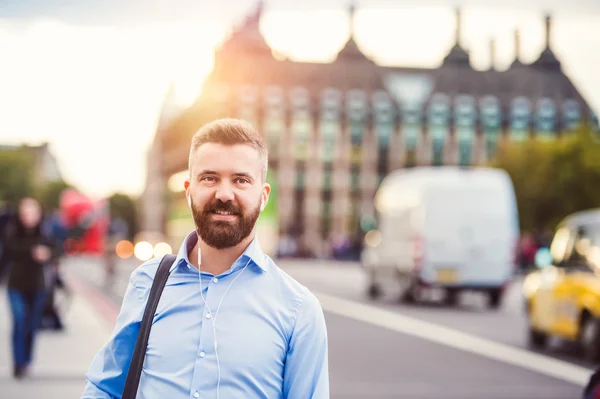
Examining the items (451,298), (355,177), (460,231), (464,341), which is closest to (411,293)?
(460,231)

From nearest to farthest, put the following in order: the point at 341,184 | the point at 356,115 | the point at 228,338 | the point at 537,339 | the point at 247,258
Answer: the point at 228,338
the point at 247,258
the point at 537,339
the point at 341,184
the point at 356,115

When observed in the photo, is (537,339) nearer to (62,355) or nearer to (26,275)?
(62,355)

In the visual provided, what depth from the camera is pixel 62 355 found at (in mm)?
12695

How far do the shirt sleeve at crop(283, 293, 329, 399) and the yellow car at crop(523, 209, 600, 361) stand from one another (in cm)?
1004

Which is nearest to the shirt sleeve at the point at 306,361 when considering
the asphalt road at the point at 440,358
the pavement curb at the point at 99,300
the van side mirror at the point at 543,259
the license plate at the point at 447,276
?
the asphalt road at the point at 440,358

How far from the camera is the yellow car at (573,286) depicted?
1316 centimetres

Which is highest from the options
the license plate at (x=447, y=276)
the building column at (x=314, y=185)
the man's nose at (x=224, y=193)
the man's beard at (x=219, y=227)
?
the building column at (x=314, y=185)

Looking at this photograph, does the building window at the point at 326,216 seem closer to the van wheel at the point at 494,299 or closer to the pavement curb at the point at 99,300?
the pavement curb at the point at 99,300

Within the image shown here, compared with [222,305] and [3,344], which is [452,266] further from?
[222,305]

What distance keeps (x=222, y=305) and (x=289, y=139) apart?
3911 inches

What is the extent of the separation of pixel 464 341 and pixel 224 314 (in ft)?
44.9

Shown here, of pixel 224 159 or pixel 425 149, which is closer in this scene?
pixel 224 159

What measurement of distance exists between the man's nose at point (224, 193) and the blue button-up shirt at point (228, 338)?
15cm

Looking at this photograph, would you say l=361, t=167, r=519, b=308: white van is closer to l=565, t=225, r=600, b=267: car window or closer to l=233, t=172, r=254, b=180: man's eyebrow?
l=565, t=225, r=600, b=267: car window
